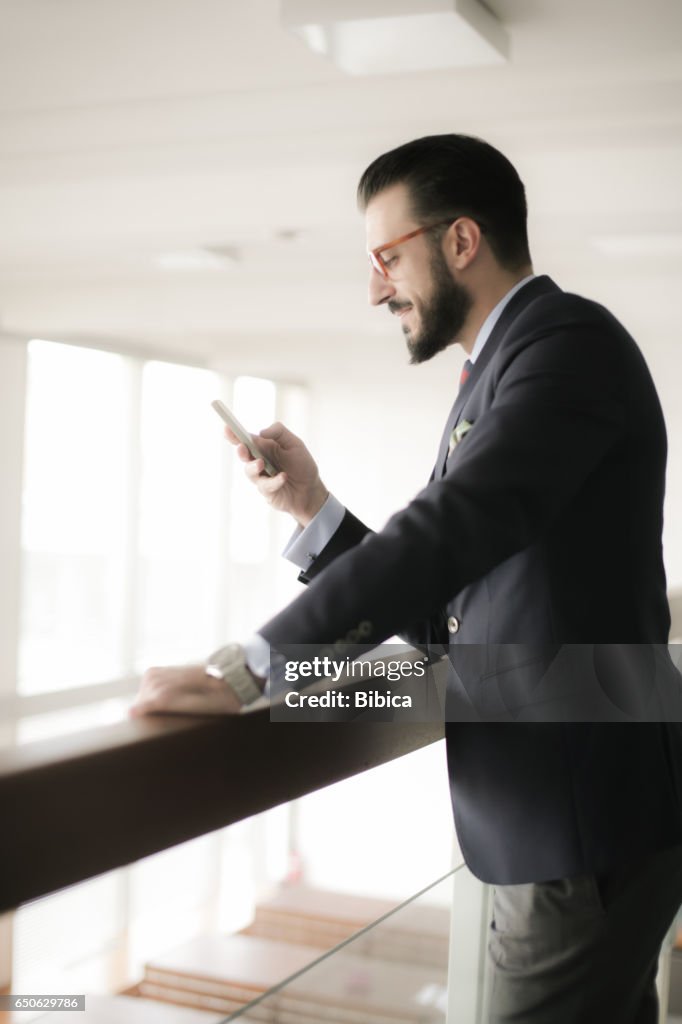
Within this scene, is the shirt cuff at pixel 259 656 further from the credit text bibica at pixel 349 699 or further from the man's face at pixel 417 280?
the man's face at pixel 417 280

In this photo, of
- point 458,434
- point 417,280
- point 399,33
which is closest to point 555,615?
point 458,434

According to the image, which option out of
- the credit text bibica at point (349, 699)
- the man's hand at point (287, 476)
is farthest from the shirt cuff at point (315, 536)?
the credit text bibica at point (349, 699)

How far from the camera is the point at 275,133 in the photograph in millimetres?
4102

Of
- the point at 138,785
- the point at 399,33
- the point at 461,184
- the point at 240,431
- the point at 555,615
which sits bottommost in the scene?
the point at 138,785

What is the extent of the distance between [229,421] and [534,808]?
643mm

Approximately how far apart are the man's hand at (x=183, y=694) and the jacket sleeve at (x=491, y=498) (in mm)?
65

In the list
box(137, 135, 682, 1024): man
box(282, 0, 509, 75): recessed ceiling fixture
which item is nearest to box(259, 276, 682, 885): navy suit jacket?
box(137, 135, 682, 1024): man

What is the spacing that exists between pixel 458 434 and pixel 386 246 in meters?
0.27

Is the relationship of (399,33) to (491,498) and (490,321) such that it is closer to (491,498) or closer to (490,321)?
(490,321)

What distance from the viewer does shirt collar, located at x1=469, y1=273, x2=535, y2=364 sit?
132 centimetres

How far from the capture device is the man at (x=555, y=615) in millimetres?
992

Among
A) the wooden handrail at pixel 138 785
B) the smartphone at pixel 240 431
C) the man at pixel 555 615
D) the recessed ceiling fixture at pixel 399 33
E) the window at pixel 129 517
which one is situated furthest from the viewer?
the window at pixel 129 517

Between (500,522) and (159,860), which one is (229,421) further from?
(159,860)

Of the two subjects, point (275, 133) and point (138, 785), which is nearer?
point (138, 785)
